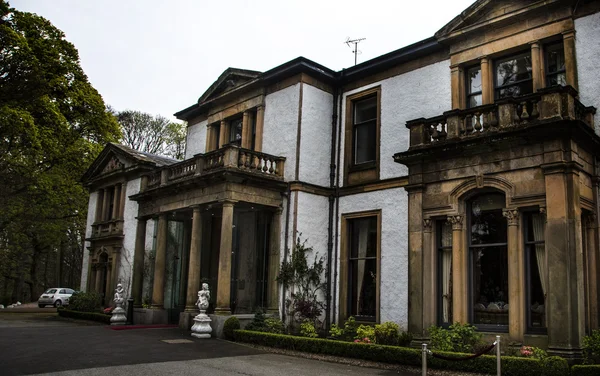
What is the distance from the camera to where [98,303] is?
2595cm

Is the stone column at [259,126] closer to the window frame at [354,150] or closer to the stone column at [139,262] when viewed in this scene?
the window frame at [354,150]

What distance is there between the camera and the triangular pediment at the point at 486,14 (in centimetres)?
1500


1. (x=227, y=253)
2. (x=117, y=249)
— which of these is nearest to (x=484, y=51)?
(x=227, y=253)

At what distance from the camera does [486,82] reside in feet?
51.6

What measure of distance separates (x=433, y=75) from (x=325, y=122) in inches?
168

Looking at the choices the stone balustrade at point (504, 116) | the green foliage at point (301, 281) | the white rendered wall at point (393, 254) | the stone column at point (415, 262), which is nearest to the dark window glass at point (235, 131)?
the green foliage at point (301, 281)

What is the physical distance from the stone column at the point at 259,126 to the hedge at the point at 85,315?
8961 millimetres

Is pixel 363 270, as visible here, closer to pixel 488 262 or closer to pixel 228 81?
pixel 488 262

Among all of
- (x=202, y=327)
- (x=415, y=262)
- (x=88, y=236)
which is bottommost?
(x=202, y=327)

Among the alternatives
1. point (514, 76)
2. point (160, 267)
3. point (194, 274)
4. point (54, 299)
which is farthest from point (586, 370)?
point (54, 299)

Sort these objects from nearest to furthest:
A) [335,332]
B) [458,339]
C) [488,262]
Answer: [458,339], [488,262], [335,332]

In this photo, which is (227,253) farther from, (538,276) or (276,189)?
(538,276)

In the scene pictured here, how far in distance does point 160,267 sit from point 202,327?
16.2ft

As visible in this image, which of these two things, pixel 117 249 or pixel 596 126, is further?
pixel 117 249
